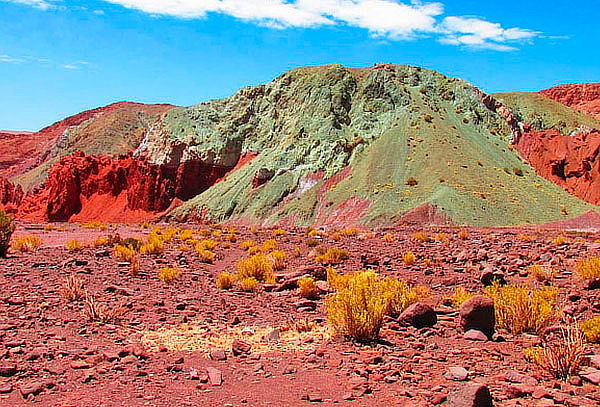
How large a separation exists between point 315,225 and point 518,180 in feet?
53.0

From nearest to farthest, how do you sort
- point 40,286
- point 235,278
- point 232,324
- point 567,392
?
point 567,392, point 232,324, point 40,286, point 235,278

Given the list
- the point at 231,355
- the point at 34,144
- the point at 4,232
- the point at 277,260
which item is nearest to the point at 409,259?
the point at 277,260

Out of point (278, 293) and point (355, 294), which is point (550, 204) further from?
point (355, 294)

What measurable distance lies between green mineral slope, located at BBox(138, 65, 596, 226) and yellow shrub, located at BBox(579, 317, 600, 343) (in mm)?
25505

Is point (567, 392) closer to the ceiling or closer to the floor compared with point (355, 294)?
closer to the floor

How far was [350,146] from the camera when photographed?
153 ft

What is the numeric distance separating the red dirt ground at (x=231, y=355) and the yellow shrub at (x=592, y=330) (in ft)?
1.00

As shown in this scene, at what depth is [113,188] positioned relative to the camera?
62.4 meters

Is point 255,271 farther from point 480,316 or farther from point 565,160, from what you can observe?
point 565,160

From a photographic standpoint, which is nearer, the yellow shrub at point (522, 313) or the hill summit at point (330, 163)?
the yellow shrub at point (522, 313)

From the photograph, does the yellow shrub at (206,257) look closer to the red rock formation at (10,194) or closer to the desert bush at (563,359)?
the desert bush at (563,359)

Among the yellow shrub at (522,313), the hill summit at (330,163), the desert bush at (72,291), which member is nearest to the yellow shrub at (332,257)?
the desert bush at (72,291)

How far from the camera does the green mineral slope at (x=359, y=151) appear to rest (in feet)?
120

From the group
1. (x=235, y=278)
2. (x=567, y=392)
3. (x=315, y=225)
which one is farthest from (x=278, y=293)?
(x=315, y=225)
